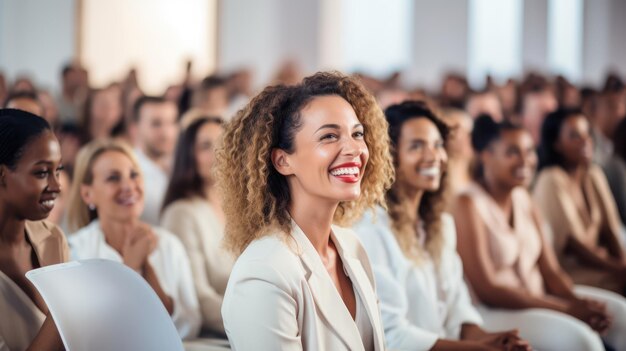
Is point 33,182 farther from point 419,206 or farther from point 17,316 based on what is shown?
point 419,206

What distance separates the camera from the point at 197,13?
39.3 feet

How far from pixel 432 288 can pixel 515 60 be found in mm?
11511

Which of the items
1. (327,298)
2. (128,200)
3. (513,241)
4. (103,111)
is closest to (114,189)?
(128,200)

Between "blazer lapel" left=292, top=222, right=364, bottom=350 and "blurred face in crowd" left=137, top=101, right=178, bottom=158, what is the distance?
9.91ft

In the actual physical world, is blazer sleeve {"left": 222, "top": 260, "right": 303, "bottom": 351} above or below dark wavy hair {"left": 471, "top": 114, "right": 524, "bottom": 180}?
below

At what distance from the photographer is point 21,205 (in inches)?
81.4

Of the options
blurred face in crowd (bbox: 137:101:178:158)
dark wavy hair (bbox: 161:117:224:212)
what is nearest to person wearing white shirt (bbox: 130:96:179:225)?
blurred face in crowd (bbox: 137:101:178:158)

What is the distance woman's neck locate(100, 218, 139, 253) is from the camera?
2955 millimetres

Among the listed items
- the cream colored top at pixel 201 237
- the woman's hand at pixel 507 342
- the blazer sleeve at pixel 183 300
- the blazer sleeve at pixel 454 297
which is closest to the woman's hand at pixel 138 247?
the blazer sleeve at pixel 183 300

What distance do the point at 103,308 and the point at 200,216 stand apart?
1.90 m

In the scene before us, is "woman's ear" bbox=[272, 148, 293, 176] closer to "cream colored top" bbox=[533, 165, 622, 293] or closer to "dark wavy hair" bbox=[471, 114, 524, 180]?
"dark wavy hair" bbox=[471, 114, 524, 180]

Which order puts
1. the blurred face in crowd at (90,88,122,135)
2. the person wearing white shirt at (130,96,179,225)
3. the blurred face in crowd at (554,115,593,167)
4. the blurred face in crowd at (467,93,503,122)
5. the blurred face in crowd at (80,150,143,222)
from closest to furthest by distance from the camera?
the blurred face in crowd at (80,150,143,222) → the blurred face in crowd at (554,115,593,167) → the person wearing white shirt at (130,96,179,225) → the blurred face in crowd at (90,88,122,135) → the blurred face in crowd at (467,93,503,122)

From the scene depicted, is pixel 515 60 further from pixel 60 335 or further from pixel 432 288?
pixel 60 335

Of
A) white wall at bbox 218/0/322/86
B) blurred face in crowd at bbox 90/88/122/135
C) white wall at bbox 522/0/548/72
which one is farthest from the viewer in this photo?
white wall at bbox 522/0/548/72
